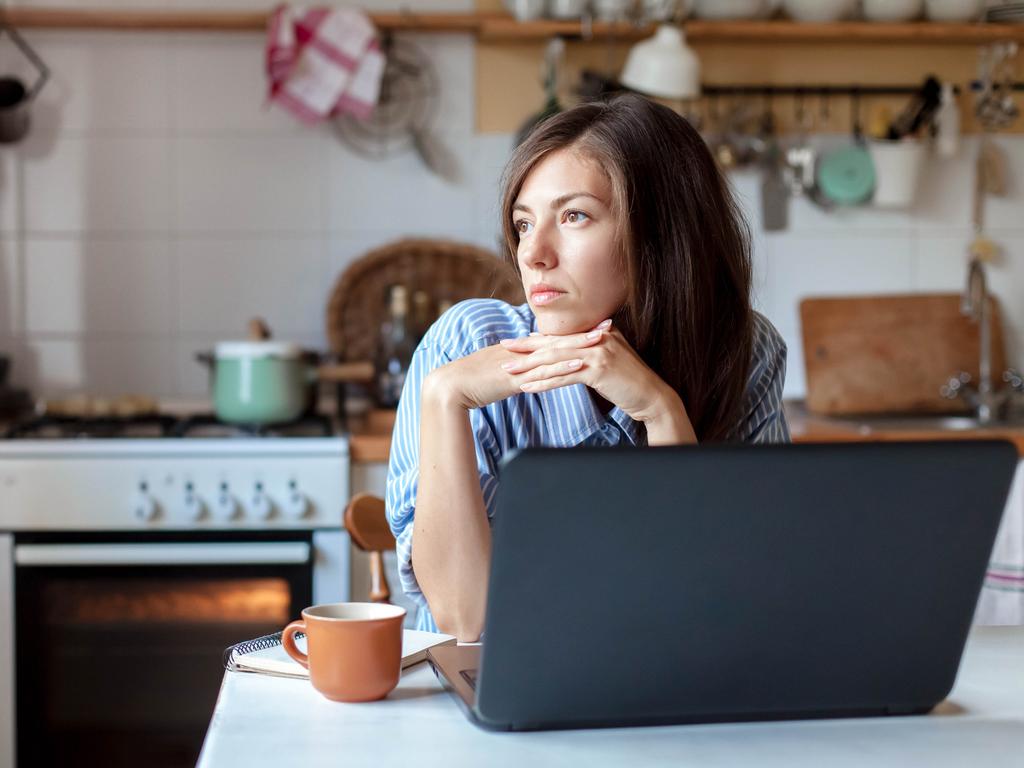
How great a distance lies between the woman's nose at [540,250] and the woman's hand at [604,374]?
0.07 m

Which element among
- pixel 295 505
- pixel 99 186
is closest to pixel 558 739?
pixel 295 505

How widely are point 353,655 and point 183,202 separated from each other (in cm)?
205

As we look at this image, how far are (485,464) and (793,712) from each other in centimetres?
54

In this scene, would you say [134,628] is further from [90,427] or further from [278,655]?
[278,655]

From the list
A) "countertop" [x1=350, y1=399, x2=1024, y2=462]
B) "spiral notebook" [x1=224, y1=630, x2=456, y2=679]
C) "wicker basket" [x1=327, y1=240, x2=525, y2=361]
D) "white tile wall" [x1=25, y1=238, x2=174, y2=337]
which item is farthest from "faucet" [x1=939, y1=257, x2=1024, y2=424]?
"spiral notebook" [x1=224, y1=630, x2=456, y2=679]

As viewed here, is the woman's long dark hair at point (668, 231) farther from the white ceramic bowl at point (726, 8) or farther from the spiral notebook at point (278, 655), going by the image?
the white ceramic bowl at point (726, 8)

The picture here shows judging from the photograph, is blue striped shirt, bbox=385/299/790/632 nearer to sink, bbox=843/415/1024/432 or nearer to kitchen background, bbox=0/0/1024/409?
sink, bbox=843/415/1024/432

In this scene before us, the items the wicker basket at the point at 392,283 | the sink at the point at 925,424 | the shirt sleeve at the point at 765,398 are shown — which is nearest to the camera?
the shirt sleeve at the point at 765,398

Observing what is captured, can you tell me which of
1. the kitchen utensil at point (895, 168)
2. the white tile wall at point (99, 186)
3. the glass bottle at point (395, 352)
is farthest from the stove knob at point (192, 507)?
the kitchen utensil at point (895, 168)

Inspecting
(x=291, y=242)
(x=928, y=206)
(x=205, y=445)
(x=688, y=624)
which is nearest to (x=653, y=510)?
(x=688, y=624)

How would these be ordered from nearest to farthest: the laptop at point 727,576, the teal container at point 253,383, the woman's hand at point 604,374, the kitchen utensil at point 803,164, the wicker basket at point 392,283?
the laptop at point 727,576, the woman's hand at point 604,374, the teal container at point 253,383, the wicker basket at point 392,283, the kitchen utensil at point 803,164

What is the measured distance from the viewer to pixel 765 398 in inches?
53.3

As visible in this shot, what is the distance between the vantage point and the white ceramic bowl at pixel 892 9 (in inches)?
107

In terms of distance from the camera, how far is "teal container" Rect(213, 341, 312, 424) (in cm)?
235
